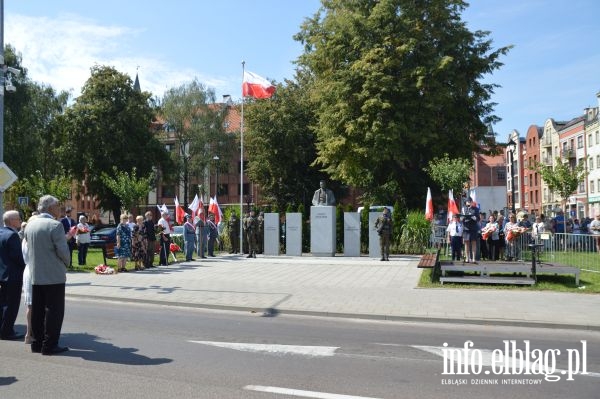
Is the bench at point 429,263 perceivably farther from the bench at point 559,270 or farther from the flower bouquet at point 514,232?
the flower bouquet at point 514,232

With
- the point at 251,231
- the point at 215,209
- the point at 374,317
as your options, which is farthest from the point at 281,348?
the point at 215,209

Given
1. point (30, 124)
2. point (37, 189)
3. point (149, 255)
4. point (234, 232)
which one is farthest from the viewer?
point (30, 124)

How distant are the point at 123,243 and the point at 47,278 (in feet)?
36.8

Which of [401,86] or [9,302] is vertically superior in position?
[401,86]

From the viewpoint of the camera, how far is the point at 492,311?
1006cm

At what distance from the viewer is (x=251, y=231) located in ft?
76.3

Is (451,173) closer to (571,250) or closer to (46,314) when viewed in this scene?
(571,250)

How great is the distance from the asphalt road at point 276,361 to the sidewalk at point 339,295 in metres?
0.60

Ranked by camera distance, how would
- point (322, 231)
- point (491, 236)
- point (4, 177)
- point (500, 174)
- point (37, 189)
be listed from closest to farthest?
1. point (4, 177)
2. point (491, 236)
3. point (322, 231)
4. point (37, 189)
5. point (500, 174)

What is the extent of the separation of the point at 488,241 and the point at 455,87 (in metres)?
14.0

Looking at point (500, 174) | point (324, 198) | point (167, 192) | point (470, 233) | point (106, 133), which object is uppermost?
point (500, 174)

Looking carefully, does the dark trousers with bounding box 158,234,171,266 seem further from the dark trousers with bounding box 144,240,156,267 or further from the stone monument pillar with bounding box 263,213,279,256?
the stone monument pillar with bounding box 263,213,279,256

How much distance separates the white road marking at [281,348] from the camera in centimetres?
703

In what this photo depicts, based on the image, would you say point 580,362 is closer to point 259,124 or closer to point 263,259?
point 263,259
